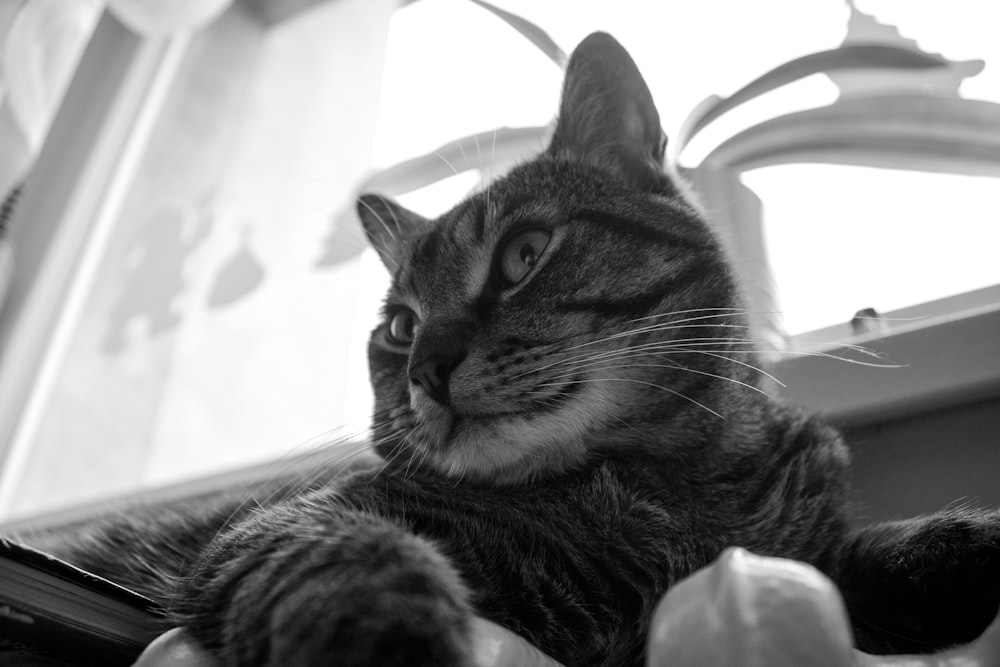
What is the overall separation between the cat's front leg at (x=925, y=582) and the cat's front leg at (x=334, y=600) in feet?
1.21

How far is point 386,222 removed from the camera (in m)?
1.21

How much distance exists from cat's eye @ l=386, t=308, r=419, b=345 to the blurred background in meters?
0.12

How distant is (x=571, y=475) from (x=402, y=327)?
0.36 metres

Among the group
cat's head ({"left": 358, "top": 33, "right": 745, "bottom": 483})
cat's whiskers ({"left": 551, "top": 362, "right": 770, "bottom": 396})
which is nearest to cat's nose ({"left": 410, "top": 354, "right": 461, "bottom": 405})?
cat's head ({"left": 358, "top": 33, "right": 745, "bottom": 483})

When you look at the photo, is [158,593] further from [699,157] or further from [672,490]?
[699,157]

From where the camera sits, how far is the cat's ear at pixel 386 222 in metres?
1.16

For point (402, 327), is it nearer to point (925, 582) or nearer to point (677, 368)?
point (677, 368)

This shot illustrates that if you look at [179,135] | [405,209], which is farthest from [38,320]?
[405,209]

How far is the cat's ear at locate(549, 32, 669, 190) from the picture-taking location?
0.95m

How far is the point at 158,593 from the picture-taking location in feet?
3.01

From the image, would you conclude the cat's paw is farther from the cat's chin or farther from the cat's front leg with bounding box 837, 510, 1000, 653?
the cat's front leg with bounding box 837, 510, 1000, 653

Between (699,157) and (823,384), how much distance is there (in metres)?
0.52

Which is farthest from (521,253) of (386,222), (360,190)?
(360,190)

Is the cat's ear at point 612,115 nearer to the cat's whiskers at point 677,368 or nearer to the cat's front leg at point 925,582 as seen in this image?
→ the cat's whiskers at point 677,368
